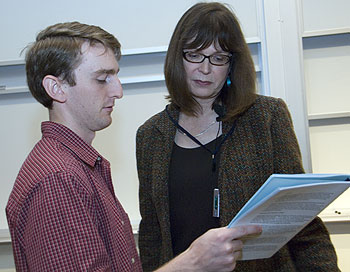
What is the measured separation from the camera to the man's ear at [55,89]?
3.44ft

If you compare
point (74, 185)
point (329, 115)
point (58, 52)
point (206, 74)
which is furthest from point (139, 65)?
point (74, 185)

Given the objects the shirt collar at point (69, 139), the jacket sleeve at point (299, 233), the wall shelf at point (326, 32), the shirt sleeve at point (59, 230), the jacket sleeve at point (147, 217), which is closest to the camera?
Result: the shirt sleeve at point (59, 230)

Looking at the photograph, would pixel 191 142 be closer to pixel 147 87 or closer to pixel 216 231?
pixel 216 231

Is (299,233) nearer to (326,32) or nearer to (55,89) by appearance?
(55,89)

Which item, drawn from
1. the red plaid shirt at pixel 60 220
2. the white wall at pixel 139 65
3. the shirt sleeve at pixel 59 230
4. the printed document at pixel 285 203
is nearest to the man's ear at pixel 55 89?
the red plaid shirt at pixel 60 220

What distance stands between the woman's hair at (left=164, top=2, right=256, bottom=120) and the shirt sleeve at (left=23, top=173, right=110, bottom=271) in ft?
2.29

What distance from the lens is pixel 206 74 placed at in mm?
1404

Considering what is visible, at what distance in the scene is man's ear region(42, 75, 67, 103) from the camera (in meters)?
1.05

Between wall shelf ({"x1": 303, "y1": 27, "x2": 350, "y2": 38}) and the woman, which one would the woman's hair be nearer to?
the woman

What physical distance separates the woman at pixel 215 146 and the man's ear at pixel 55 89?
0.49 metres

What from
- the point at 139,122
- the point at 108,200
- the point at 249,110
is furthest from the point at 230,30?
the point at 139,122

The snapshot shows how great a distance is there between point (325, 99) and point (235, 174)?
0.94 meters

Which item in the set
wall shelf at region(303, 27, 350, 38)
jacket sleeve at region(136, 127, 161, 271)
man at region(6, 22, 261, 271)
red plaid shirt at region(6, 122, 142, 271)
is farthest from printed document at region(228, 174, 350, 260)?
wall shelf at region(303, 27, 350, 38)

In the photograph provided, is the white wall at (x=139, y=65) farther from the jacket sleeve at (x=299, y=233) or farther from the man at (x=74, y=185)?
the man at (x=74, y=185)
